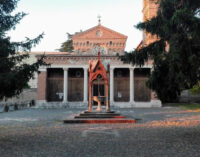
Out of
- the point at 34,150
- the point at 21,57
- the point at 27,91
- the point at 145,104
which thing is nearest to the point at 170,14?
the point at 21,57

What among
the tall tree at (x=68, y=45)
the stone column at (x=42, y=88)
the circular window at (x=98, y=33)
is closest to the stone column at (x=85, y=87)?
→ the stone column at (x=42, y=88)

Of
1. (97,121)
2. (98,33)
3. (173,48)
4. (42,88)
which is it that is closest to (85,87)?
(42,88)

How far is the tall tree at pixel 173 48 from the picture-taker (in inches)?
299

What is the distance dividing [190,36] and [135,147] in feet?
12.3

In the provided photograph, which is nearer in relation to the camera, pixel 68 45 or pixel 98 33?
pixel 98 33

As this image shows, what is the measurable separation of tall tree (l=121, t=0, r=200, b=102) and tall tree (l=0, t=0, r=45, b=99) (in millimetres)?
3338

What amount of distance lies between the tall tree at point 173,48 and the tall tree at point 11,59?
3.34 meters

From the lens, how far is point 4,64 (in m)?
7.47

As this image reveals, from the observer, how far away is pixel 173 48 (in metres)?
7.72

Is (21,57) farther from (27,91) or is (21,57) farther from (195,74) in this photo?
(27,91)

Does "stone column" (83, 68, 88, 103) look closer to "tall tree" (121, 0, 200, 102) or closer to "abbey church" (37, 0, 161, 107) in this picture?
"abbey church" (37, 0, 161, 107)

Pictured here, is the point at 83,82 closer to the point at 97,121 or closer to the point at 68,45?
Answer: the point at 97,121

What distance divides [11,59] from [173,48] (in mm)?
4923

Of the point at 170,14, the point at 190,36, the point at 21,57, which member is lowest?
the point at 21,57
